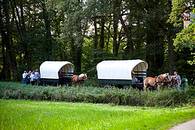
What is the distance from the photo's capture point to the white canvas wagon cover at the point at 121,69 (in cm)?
4209

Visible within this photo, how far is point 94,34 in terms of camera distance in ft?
210

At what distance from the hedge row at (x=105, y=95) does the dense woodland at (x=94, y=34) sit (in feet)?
8.22

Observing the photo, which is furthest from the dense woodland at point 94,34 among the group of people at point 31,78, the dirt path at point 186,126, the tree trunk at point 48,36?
the dirt path at point 186,126

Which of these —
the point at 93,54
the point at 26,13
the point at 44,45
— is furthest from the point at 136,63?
the point at 26,13

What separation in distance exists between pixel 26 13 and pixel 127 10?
2141cm

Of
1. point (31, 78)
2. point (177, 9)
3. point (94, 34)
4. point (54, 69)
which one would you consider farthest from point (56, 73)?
point (177, 9)

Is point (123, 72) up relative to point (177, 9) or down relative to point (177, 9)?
down

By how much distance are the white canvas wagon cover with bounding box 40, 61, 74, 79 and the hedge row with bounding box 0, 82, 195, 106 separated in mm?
10438

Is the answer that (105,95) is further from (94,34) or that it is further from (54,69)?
(94,34)

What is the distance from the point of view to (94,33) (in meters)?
63.9

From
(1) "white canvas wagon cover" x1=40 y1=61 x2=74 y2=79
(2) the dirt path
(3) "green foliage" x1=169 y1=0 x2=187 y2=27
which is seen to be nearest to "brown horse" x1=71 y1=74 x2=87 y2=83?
(1) "white canvas wagon cover" x1=40 y1=61 x2=74 y2=79

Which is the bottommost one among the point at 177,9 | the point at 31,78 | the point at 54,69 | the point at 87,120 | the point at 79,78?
the point at 87,120

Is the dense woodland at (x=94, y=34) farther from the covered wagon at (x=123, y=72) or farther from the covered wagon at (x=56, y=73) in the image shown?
the covered wagon at (x=123, y=72)

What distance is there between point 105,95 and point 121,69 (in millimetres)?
10732
